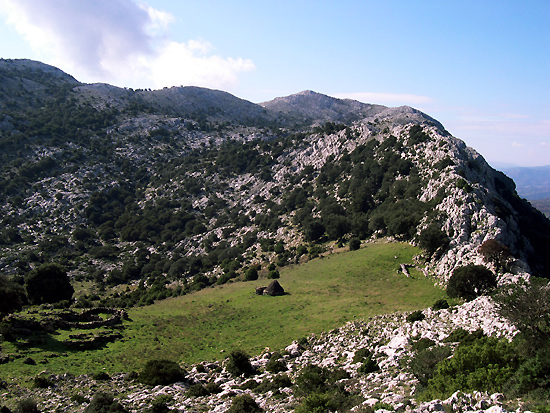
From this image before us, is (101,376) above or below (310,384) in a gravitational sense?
below

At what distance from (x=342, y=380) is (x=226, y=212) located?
87545 mm

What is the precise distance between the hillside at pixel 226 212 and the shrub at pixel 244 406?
1.48 metres

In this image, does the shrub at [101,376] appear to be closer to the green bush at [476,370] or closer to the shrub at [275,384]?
the shrub at [275,384]

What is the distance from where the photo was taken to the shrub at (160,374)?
24.2 metres

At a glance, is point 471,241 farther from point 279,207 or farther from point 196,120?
point 196,120

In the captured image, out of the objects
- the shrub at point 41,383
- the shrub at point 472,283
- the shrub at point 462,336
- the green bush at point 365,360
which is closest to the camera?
the shrub at point 462,336

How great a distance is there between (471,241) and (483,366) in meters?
34.3

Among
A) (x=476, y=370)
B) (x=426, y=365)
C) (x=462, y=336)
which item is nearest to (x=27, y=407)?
(x=426, y=365)

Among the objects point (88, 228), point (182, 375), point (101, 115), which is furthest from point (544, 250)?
point (101, 115)

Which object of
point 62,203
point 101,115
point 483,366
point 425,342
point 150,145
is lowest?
point 425,342

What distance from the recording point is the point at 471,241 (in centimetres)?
4578

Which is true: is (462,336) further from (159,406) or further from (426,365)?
(159,406)

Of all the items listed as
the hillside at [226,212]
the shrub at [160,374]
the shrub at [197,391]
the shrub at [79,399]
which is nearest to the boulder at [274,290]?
the hillside at [226,212]

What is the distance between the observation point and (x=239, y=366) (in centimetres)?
2594
